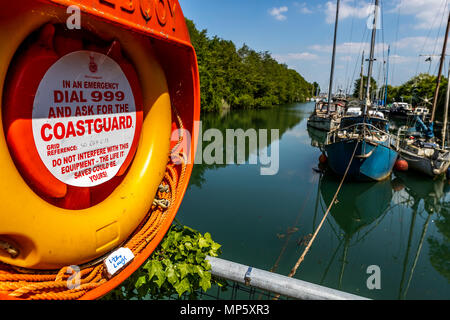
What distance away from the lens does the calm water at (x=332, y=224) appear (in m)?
5.62

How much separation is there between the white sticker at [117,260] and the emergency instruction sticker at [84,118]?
12.8 inches

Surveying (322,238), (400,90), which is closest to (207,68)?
(322,238)

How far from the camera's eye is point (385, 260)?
6.18 m

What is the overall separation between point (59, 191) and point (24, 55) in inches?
19.6

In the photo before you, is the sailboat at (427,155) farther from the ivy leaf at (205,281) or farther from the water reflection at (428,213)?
the ivy leaf at (205,281)

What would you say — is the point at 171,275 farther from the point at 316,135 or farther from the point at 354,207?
the point at 316,135

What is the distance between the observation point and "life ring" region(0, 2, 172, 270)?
0.93 metres

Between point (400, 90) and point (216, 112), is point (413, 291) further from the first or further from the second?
point (400, 90)

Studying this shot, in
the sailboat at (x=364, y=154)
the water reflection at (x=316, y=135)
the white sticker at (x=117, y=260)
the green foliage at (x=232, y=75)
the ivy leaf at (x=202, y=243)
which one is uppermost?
the green foliage at (x=232, y=75)

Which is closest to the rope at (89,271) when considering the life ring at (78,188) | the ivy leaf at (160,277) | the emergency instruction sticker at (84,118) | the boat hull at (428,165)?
the life ring at (78,188)

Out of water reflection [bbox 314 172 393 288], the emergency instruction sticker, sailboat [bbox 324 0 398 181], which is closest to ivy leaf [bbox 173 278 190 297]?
the emergency instruction sticker

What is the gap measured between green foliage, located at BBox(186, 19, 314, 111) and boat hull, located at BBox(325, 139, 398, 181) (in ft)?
66.3

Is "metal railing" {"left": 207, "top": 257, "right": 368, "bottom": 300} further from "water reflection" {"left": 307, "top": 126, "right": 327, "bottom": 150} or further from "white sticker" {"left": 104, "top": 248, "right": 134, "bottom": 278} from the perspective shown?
"water reflection" {"left": 307, "top": 126, "right": 327, "bottom": 150}

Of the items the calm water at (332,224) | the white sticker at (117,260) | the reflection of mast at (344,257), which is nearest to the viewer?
the white sticker at (117,260)
